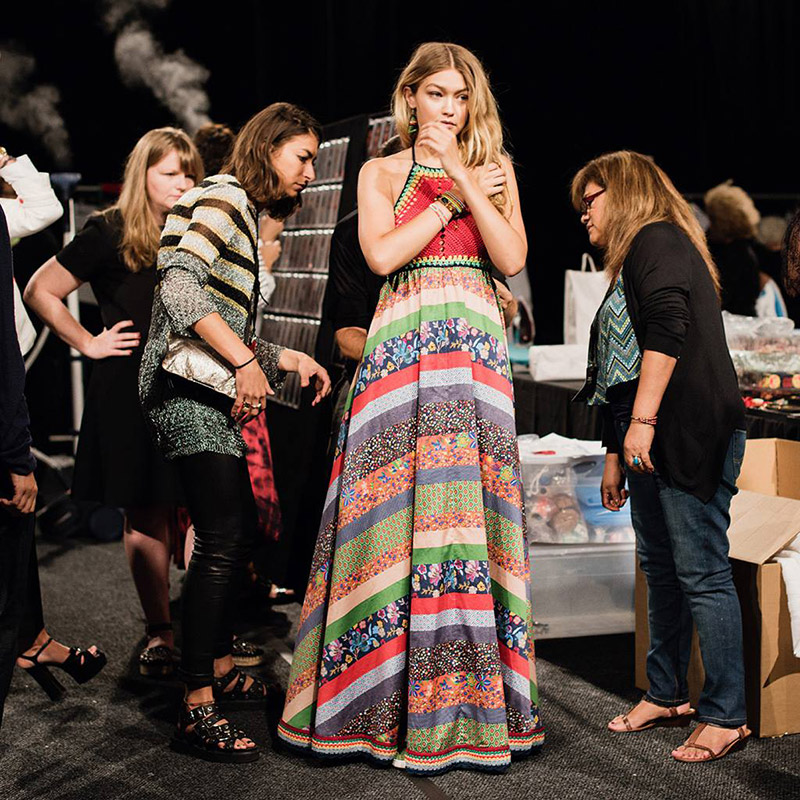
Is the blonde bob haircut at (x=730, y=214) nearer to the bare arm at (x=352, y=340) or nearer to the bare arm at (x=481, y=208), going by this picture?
the bare arm at (x=352, y=340)

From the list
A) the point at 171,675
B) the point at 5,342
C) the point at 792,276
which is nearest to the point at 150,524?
the point at 171,675

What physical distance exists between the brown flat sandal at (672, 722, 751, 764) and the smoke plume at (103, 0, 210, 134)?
488 centimetres

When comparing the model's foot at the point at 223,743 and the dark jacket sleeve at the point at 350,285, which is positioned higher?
the dark jacket sleeve at the point at 350,285

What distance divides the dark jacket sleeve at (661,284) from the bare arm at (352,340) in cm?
75

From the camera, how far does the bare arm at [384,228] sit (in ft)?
8.07

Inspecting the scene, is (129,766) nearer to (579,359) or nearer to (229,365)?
(229,365)

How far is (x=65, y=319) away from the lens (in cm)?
343

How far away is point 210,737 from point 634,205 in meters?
1.64

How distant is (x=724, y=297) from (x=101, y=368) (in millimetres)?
3512

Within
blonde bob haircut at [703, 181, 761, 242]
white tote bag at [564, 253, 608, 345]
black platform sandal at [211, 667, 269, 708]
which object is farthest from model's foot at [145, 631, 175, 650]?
blonde bob haircut at [703, 181, 761, 242]

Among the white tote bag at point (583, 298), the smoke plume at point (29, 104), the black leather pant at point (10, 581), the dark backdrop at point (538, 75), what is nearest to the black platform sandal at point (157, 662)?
the black leather pant at point (10, 581)

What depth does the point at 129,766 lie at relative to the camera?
8.55 ft

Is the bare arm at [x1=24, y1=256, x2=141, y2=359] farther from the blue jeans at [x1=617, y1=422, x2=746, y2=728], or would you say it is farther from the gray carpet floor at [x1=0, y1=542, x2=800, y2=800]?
the blue jeans at [x1=617, y1=422, x2=746, y2=728]

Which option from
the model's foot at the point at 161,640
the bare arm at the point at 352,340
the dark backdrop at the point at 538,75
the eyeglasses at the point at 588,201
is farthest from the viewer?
the dark backdrop at the point at 538,75
